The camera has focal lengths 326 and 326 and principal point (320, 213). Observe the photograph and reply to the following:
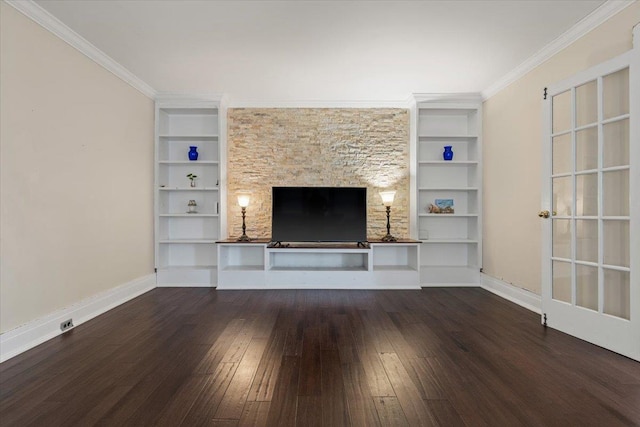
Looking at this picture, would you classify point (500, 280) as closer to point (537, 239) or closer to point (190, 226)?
point (537, 239)

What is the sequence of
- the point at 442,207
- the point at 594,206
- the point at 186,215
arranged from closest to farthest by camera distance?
the point at 594,206 → the point at 186,215 → the point at 442,207

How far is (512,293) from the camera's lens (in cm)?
386

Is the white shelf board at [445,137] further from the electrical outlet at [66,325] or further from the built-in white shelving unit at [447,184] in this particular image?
the electrical outlet at [66,325]

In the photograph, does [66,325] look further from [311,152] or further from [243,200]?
[311,152]

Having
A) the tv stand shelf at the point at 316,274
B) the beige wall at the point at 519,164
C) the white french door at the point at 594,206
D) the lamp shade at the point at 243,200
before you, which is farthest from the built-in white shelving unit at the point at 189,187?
the white french door at the point at 594,206

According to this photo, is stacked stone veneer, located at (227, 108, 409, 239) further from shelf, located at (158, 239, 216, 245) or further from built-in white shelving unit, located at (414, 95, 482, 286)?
shelf, located at (158, 239, 216, 245)

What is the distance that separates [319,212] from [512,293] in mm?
2593

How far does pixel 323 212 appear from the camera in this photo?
4605mm

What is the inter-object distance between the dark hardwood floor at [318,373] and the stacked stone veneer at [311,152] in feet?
6.49

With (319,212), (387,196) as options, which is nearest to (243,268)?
(319,212)

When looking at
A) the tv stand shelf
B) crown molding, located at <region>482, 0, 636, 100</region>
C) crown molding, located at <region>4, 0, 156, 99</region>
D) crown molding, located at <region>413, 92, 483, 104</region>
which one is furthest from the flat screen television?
crown molding, located at <region>4, 0, 156, 99</region>

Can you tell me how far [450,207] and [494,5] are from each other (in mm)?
2746

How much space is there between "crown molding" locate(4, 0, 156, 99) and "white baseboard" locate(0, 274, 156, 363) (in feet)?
7.93

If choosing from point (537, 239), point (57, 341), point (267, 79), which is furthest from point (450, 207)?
point (57, 341)
